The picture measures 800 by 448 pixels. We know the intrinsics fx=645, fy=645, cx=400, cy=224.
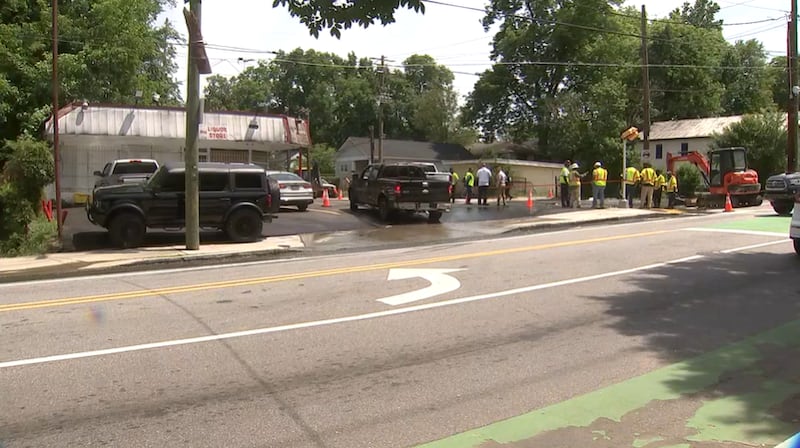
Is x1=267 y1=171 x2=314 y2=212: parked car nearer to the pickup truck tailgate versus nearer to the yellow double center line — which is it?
the pickup truck tailgate

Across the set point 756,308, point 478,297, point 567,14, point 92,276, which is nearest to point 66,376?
point 478,297

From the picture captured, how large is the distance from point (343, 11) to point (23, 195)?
9.87m

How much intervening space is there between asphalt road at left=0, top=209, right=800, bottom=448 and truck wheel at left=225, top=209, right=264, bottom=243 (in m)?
4.17

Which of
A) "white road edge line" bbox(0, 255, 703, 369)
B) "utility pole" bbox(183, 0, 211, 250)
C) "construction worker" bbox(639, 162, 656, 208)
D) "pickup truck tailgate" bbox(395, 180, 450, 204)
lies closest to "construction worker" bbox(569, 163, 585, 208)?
"construction worker" bbox(639, 162, 656, 208)

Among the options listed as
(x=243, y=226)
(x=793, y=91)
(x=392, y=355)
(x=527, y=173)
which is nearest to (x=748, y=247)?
(x=392, y=355)

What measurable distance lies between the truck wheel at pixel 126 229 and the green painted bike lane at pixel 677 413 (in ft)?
37.7

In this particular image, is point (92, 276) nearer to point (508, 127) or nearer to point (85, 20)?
point (85, 20)

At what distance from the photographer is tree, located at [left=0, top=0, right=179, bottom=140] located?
2527 centimetres

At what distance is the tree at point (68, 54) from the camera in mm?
25266

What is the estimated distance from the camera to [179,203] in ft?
47.0

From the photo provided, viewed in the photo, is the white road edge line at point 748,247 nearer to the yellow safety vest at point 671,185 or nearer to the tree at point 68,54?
the yellow safety vest at point 671,185

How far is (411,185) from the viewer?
62.3 feet

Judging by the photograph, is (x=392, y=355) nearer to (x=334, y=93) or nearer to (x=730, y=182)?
(x=730, y=182)

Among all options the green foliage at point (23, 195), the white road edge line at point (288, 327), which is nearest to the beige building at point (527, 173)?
the green foliage at point (23, 195)
